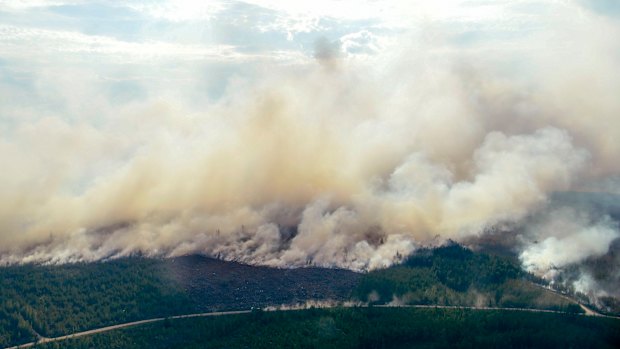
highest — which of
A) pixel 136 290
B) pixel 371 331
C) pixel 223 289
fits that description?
pixel 371 331

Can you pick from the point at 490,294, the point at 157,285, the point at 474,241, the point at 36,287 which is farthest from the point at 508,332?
the point at 36,287

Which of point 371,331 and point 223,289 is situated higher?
point 371,331

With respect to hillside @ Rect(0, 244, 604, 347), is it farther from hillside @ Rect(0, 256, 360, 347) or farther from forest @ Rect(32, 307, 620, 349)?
forest @ Rect(32, 307, 620, 349)

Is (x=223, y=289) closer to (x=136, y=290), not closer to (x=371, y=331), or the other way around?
(x=136, y=290)

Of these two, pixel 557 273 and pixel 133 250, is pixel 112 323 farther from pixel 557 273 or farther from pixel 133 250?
pixel 557 273

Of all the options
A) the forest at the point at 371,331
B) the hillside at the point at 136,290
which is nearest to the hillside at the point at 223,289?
the hillside at the point at 136,290

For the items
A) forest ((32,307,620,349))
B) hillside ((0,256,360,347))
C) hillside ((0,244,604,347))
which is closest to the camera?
forest ((32,307,620,349))

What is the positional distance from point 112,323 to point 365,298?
71.6ft

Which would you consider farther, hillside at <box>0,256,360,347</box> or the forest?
hillside at <box>0,256,360,347</box>

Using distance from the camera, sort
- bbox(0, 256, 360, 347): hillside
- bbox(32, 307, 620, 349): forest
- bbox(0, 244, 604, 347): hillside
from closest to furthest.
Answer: bbox(32, 307, 620, 349): forest, bbox(0, 244, 604, 347): hillside, bbox(0, 256, 360, 347): hillside

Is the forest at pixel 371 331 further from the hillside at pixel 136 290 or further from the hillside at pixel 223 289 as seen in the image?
the hillside at pixel 136 290

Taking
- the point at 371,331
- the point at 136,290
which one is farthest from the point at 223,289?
the point at 371,331

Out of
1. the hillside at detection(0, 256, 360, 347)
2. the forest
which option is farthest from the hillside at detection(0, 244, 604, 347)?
the forest

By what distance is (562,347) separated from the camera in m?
49.5
